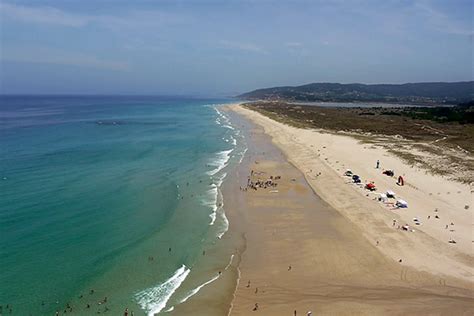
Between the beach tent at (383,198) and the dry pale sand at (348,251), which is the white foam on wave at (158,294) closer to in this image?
the dry pale sand at (348,251)

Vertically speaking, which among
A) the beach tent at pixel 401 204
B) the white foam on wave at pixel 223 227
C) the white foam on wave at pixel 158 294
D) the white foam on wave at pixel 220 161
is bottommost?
the white foam on wave at pixel 158 294

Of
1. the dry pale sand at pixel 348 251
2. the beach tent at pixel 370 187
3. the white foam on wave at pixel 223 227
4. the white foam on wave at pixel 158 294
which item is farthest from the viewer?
the beach tent at pixel 370 187

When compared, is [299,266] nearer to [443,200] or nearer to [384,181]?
[443,200]

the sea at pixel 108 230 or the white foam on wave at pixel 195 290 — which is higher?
the sea at pixel 108 230

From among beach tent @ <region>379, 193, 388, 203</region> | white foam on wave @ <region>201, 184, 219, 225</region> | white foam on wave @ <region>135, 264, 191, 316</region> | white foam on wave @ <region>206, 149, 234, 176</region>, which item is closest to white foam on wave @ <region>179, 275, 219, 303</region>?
white foam on wave @ <region>135, 264, 191, 316</region>

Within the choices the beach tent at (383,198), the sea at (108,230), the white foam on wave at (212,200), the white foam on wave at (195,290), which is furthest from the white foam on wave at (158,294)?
the beach tent at (383,198)

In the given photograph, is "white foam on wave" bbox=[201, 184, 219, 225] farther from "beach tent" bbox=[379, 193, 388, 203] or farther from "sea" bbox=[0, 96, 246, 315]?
"beach tent" bbox=[379, 193, 388, 203]

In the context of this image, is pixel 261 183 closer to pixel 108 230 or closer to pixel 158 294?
pixel 108 230

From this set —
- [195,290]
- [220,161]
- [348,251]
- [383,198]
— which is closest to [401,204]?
[383,198]
